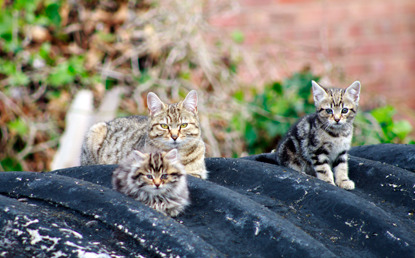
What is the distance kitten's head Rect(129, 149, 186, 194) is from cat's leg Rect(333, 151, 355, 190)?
99cm

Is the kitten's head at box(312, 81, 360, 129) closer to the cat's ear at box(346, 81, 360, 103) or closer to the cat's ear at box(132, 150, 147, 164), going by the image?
the cat's ear at box(346, 81, 360, 103)

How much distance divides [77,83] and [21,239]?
5.54 m

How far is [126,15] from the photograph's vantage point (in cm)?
Result: 762

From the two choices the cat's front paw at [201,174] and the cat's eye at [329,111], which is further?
the cat's eye at [329,111]

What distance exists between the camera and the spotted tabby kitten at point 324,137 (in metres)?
3.71

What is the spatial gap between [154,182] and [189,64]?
4.68m

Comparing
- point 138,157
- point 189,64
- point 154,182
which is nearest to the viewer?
point 154,182

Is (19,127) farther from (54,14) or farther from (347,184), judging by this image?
(347,184)

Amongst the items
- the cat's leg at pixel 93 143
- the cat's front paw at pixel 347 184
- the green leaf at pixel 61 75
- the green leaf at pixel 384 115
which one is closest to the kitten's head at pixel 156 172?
the cat's front paw at pixel 347 184

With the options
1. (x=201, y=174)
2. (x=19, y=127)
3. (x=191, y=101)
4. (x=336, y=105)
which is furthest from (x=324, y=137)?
(x=19, y=127)

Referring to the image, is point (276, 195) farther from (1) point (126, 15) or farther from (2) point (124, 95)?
(1) point (126, 15)

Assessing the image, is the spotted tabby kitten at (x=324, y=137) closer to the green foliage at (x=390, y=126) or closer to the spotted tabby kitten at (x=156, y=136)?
the spotted tabby kitten at (x=156, y=136)

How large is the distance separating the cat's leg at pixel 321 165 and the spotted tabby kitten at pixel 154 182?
1.14m

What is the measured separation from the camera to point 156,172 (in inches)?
112
